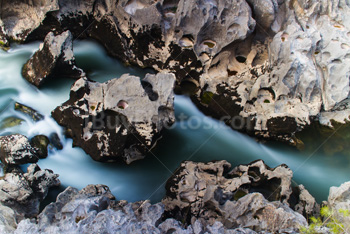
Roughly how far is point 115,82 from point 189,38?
5.45 ft

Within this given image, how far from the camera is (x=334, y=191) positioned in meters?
4.32

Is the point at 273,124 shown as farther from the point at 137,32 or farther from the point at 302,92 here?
the point at 137,32

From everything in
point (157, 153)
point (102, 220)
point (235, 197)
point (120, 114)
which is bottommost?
point (157, 153)

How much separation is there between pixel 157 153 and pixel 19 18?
3646 millimetres

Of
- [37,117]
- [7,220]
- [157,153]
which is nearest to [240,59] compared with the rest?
[157,153]

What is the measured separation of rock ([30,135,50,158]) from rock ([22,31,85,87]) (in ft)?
3.37

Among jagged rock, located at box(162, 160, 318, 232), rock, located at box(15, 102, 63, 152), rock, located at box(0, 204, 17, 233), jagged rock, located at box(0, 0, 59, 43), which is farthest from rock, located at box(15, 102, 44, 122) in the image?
jagged rock, located at box(162, 160, 318, 232)

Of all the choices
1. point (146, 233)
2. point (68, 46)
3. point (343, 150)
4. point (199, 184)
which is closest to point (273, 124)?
point (343, 150)

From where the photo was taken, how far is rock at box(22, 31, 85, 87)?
5320 millimetres

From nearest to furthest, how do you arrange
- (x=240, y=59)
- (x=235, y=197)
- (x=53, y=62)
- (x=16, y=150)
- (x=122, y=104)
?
(x=235, y=197)
(x=16, y=150)
(x=122, y=104)
(x=53, y=62)
(x=240, y=59)

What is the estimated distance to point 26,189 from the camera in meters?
4.13

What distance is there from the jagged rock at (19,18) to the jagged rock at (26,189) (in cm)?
283

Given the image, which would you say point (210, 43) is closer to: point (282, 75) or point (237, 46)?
point (237, 46)

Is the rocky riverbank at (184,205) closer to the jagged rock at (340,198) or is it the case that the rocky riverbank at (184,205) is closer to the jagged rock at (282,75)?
the jagged rock at (340,198)
